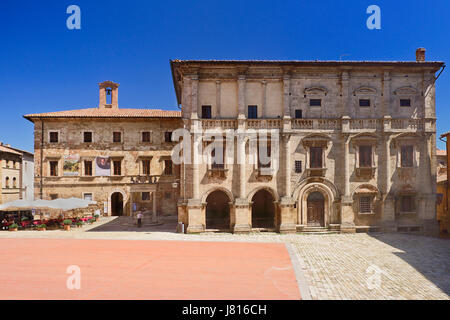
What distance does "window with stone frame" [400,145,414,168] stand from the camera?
20.9 meters

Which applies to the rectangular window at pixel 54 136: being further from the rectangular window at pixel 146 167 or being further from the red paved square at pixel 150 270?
the red paved square at pixel 150 270

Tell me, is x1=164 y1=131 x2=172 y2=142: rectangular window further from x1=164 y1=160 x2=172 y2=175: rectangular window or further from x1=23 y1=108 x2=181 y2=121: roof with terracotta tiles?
x1=164 y1=160 x2=172 y2=175: rectangular window

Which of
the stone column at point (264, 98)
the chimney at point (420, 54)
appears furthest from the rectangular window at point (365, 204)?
the chimney at point (420, 54)

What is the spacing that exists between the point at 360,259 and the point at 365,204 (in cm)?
847

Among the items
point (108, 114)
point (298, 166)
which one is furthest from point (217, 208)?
point (108, 114)

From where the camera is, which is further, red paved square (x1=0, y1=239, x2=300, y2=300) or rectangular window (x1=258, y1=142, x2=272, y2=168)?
rectangular window (x1=258, y1=142, x2=272, y2=168)

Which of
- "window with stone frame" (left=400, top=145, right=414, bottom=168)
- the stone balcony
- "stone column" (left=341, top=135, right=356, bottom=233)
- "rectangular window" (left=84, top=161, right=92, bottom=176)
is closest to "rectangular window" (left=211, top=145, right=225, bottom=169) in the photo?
the stone balcony

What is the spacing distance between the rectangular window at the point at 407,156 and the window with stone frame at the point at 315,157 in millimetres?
6859

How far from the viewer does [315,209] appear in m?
21.0

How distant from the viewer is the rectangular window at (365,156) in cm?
2094

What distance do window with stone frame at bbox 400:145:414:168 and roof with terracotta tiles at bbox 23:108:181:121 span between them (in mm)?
22585

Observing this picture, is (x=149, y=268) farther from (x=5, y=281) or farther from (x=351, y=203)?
(x=351, y=203)

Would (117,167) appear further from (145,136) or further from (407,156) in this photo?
(407,156)

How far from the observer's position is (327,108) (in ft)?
69.4
